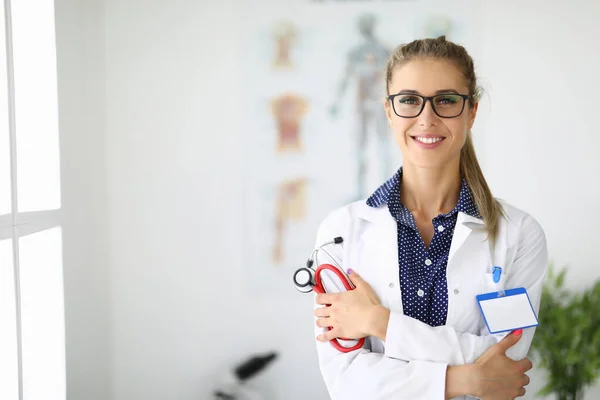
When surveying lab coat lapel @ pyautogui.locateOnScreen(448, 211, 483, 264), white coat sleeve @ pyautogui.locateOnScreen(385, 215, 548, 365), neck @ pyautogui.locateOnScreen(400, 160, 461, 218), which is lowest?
white coat sleeve @ pyautogui.locateOnScreen(385, 215, 548, 365)

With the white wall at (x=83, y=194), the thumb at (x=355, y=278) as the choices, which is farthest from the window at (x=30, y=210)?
the thumb at (x=355, y=278)

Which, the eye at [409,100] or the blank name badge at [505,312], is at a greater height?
the eye at [409,100]

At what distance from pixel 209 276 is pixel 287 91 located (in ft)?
3.42

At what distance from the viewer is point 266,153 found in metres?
3.05

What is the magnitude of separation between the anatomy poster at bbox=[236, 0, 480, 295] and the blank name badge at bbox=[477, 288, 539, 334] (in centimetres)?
164

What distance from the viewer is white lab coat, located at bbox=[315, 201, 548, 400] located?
4.61 ft

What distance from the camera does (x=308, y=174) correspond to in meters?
3.06

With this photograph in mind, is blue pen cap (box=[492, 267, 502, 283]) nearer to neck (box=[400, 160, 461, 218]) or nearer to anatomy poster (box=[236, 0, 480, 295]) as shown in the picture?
neck (box=[400, 160, 461, 218])

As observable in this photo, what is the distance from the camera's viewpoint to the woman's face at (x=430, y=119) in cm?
148

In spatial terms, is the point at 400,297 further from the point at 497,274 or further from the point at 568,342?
the point at 568,342

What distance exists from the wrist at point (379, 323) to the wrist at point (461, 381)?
0.58 feet

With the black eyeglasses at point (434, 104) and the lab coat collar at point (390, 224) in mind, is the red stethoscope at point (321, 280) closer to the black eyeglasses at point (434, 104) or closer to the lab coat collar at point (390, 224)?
the lab coat collar at point (390, 224)

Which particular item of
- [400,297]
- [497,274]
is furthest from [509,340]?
[400,297]

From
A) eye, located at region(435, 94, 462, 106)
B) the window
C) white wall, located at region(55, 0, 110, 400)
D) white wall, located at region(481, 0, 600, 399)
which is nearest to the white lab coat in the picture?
eye, located at region(435, 94, 462, 106)
